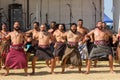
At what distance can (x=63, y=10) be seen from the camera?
19.3 metres

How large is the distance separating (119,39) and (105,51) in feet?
5.54

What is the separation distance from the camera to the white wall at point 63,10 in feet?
62.2

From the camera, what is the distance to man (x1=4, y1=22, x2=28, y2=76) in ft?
37.0

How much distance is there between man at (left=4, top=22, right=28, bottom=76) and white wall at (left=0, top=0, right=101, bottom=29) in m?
7.48

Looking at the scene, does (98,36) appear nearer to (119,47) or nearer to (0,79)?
(119,47)

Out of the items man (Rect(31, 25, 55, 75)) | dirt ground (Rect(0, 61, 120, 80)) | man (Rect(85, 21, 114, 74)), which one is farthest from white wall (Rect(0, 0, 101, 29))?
man (Rect(85, 21, 114, 74))

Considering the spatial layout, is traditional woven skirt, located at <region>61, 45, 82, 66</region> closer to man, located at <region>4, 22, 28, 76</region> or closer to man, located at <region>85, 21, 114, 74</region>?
man, located at <region>85, 21, 114, 74</region>

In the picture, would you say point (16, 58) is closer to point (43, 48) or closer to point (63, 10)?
point (43, 48)

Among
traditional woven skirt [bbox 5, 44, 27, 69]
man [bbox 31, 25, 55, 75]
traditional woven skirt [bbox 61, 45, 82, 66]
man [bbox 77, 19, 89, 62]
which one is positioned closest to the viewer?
traditional woven skirt [bbox 5, 44, 27, 69]

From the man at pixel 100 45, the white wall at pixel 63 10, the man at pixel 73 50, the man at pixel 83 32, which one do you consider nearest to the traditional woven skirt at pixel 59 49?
the man at pixel 83 32

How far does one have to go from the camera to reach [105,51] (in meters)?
11.8

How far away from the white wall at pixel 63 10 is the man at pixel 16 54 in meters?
7.48

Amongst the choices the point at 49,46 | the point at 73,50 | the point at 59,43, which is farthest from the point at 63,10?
the point at 73,50

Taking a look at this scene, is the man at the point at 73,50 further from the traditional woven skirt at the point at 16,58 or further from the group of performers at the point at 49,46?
the traditional woven skirt at the point at 16,58
